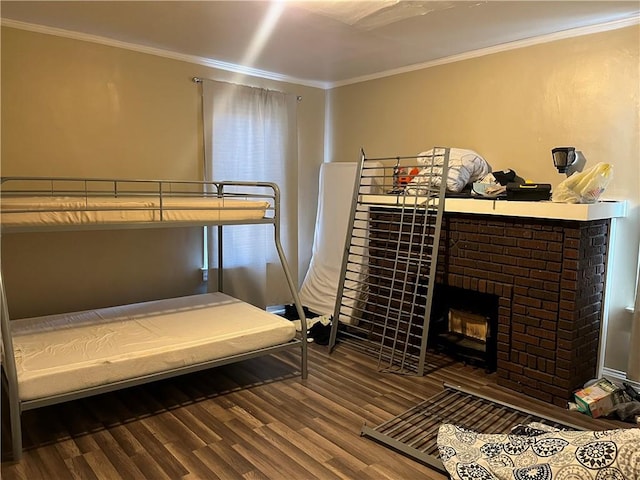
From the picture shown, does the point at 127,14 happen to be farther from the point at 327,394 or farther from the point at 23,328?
the point at 327,394

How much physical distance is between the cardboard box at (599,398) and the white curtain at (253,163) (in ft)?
9.21

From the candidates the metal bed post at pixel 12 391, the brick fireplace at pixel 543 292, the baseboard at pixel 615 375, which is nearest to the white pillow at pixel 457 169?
the brick fireplace at pixel 543 292

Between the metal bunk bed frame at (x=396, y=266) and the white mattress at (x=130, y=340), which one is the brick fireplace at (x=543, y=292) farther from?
the white mattress at (x=130, y=340)

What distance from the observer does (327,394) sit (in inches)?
126

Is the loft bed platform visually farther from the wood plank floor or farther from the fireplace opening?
the fireplace opening

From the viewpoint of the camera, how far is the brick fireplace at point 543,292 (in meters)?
3.03

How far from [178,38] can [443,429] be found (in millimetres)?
3203

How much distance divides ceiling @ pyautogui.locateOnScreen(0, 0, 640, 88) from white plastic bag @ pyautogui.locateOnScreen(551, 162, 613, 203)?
973mm

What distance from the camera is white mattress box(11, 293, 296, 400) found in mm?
2508

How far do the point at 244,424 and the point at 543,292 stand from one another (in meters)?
2.02

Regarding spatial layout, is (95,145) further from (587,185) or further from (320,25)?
(587,185)

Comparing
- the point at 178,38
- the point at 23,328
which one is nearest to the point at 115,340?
the point at 23,328

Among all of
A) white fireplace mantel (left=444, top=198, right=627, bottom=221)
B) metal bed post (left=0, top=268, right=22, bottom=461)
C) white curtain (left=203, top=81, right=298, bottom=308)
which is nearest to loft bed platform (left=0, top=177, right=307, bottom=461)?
metal bed post (left=0, top=268, right=22, bottom=461)

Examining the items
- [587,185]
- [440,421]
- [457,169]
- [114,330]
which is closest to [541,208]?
[587,185]
